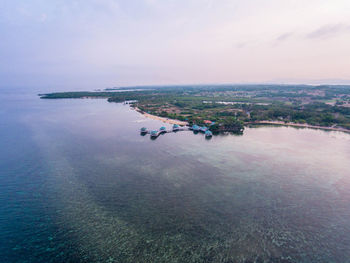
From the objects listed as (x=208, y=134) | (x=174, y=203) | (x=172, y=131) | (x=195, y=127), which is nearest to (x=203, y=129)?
(x=195, y=127)

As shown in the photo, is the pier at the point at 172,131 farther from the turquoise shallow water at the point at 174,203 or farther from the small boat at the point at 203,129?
the turquoise shallow water at the point at 174,203

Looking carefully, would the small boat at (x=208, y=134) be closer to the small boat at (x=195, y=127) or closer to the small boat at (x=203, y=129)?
the small boat at (x=203, y=129)

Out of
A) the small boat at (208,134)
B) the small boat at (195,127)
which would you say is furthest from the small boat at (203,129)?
the small boat at (208,134)

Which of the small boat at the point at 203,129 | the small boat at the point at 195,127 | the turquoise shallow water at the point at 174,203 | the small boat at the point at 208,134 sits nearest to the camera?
the turquoise shallow water at the point at 174,203

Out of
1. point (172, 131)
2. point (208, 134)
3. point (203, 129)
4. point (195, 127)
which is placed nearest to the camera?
point (208, 134)

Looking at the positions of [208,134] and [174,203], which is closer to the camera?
[174,203]

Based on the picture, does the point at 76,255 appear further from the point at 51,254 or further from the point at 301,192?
the point at 301,192

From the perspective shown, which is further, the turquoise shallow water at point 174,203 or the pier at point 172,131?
the pier at point 172,131

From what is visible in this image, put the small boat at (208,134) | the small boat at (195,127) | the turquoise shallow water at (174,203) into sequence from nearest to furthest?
1. the turquoise shallow water at (174,203)
2. the small boat at (208,134)
3. the small boat at (195,127)

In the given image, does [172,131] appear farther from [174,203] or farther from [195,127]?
[174,203]
